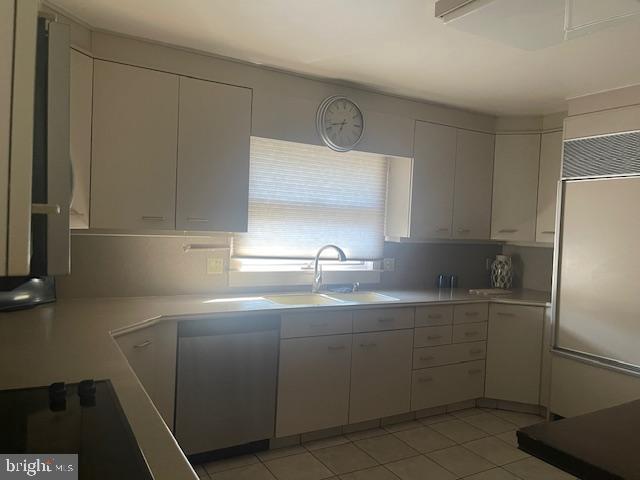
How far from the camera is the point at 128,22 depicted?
2.35 meters

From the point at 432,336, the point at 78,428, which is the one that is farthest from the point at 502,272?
the point at 78,428

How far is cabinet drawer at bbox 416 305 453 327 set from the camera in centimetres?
328

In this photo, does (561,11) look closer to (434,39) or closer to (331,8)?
(434,39)

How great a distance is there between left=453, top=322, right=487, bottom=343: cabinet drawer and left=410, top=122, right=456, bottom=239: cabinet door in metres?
0.72

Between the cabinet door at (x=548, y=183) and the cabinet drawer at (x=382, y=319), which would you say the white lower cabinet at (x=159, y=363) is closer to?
the cabinet drawer at (x=382, y=319)

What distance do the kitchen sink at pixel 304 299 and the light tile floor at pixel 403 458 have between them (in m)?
0.87

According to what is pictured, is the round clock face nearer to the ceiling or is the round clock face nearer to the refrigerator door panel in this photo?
the ceiling

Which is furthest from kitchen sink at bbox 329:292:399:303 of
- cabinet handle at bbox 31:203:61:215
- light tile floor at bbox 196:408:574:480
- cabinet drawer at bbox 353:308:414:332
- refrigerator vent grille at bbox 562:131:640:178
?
cabinet handle at bbox 31:203:61:215

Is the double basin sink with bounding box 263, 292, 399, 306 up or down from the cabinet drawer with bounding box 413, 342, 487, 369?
up

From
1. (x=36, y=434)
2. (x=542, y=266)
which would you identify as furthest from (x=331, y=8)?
(x=542, y=266)

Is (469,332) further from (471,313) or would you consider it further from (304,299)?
(304,299)

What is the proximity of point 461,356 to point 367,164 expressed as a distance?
1.60 metres

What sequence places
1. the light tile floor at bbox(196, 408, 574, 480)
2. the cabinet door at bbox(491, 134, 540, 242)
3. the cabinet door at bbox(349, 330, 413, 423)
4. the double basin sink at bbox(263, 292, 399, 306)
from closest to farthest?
the light tile floor at bbox(196, 408, 574, 480) < the cabinet door at bbox(349, 330, 413, 423) < the double basin sink at bbox(263, 292, 399, 306) < the cabinet door at bbox(491, 134, 540, 242)

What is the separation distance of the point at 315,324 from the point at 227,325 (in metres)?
0.55
